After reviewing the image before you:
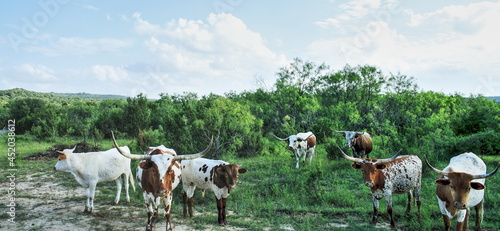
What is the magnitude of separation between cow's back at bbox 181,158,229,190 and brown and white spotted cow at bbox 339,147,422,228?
3.17 meters

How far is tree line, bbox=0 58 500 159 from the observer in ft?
44.0

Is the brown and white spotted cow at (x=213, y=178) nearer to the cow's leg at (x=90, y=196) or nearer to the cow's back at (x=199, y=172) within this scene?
the cow's back at (x=199, y=172)

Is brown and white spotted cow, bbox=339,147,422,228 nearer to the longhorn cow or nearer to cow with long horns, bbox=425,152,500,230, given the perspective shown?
cow with long horns, bbox=425,152,500,230

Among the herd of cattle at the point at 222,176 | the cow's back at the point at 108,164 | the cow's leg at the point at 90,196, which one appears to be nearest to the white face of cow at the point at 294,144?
the herd of cattle at the point at 222,176

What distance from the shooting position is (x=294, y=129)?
18.4 m

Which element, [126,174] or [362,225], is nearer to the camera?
[362,225]

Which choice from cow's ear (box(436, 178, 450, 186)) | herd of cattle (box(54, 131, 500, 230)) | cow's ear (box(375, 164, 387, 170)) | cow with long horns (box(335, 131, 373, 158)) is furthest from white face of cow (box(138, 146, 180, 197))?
cow with long horns (box(335, 131, 373, 158))

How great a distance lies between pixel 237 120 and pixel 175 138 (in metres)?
2.87

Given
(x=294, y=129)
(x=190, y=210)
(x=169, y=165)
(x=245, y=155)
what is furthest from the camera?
(x=294, y=129)

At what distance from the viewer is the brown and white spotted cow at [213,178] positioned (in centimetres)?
680

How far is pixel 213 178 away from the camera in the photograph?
22.9 ft

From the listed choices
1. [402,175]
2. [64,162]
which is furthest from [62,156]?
[402,175]

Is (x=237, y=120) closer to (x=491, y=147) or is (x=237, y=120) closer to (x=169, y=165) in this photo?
(x=169, y=165)

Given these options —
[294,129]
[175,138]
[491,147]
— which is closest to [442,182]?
[175,138]
